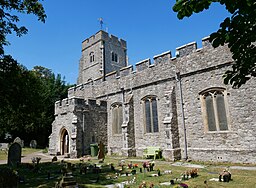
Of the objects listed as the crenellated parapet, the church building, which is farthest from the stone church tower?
the crenellated parapet

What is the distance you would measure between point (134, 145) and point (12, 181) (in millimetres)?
10787

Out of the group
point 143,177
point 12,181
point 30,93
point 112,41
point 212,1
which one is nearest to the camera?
point 212,1

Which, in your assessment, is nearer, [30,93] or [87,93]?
[30,93]

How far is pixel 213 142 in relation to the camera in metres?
12.2

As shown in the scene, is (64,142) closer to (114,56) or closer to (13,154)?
(13,154)

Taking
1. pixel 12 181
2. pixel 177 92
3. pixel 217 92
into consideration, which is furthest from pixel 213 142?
pixel 12 181

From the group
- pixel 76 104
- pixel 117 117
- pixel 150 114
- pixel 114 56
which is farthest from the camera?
pixel 114 56

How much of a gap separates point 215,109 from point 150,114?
5063 millimetres

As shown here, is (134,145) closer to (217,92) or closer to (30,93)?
(217,92)

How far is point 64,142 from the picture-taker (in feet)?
64.8

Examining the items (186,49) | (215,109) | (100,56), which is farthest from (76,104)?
(100,56)

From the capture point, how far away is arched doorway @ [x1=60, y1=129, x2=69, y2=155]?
19.6m

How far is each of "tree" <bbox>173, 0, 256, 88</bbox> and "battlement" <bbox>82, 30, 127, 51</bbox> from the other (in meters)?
28.4

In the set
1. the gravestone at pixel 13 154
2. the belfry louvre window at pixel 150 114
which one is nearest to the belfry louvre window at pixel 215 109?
the belfry louvre window at pixel 150 114
